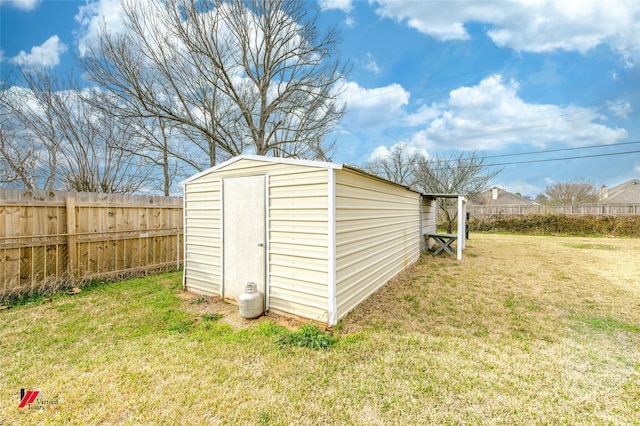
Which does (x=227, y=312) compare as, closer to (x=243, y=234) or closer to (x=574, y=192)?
(x=243, y=234)

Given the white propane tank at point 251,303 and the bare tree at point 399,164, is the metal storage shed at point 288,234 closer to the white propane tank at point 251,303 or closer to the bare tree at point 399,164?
the white propane tank at point 251,303

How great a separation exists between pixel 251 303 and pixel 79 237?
4.10 meters

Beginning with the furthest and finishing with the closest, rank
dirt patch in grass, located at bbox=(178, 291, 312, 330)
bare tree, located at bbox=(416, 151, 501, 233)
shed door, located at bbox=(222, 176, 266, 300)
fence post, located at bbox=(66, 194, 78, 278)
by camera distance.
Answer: bare tree, located at bbox=(416, 151, 501, 233), fence post, located at bbox=(66, 194, 78, 278), shed door, located at bbox=(222, 176, 266, 300), dirt patch in grass, located at bbox=(178, 291, 312, 330)

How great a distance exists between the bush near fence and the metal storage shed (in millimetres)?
14686

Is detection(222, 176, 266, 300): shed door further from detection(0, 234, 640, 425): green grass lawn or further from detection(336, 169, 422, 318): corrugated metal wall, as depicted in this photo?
detection(336, 169, 422, 318): corrugated metal wall

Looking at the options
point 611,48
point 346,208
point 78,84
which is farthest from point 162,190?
point 611,48

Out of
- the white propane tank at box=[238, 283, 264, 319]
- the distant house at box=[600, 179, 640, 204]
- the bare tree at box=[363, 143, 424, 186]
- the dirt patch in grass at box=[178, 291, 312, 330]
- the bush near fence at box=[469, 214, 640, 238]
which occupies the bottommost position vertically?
the dirt patch in grass at box=[178, 291, 312, 330]

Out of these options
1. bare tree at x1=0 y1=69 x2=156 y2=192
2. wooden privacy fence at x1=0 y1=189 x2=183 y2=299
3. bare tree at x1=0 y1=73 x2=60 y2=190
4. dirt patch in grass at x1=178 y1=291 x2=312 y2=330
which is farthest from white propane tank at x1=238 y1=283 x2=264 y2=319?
bare tree at x1=0 y1=73 x2=60 y2=190

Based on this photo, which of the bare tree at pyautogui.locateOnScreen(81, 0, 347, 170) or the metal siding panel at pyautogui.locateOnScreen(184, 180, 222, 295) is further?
the bare tree at pyautogui.locateOnScreen(81, 0, 347, 170)

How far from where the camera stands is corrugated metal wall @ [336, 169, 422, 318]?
345 centimetres

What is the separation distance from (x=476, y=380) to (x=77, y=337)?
436cm

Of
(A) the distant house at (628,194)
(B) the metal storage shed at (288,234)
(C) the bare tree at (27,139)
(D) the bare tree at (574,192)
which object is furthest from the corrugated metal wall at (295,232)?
(A) the distant house at (628,194)

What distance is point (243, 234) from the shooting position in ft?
12.9

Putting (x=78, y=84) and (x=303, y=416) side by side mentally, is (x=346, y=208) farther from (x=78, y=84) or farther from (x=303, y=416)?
(x=78, y=84)
